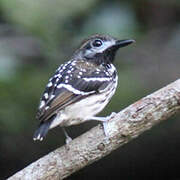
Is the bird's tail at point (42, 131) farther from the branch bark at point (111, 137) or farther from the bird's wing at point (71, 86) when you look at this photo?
the branch bark at point (111, 137)

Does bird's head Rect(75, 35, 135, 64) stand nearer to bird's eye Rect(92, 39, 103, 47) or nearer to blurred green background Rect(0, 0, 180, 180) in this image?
bird's eye Rect(92, 39, 103, 47)

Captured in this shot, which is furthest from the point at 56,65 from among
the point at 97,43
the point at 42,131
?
the point at 42,131

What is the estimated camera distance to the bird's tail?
5.01m

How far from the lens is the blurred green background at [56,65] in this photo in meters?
6.38

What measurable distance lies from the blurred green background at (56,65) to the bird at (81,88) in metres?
0.56

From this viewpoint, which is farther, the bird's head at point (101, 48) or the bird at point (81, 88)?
the bird's head at point (101, 48)

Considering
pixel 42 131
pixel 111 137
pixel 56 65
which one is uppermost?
pixel 42 131

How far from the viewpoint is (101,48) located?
19.9 ft

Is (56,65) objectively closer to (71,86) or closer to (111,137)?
(71,86)

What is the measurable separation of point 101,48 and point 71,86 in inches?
30.8

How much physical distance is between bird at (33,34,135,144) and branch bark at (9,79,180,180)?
0.10 metres

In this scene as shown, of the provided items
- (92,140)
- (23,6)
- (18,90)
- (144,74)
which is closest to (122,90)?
(144,74)

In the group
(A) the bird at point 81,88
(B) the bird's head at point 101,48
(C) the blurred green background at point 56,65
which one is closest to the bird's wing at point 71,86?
(A) the bird at point 81,88

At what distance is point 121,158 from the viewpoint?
7.17 metres
